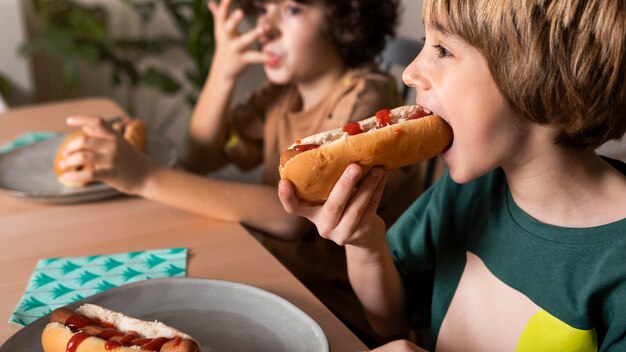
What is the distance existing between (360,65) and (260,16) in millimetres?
309

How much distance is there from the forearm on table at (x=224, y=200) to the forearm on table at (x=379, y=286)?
0.77 feet

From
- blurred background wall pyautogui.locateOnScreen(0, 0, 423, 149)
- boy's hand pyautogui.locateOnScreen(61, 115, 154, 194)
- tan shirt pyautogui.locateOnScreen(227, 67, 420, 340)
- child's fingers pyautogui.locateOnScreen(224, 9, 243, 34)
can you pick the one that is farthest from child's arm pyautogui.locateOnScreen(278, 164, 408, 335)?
blurred background wall pyautogui.locateOnScreen(0, 0, 423, 149)

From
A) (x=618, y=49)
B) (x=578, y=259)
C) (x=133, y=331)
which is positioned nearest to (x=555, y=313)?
(x=578, y=259)

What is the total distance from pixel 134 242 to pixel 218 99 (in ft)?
2.71

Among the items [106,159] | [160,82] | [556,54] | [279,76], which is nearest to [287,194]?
[556,54]

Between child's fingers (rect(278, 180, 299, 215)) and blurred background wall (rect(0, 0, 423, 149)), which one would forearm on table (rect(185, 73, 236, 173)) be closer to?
child's fingers (rect(278, 180, 299, 215))

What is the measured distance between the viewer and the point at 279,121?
6.66 ft

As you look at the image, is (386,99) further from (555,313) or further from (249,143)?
(555,313)

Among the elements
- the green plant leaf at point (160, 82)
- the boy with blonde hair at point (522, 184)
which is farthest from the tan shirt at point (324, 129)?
the green plant leaf at point (160, 82)

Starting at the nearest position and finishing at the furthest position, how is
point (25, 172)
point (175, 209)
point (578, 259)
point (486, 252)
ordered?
point (578, 259), point (486, 252), point (175, 209), point (25, 172)

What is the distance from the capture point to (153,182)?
1.48 m

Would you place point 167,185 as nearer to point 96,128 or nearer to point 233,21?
point 96,128

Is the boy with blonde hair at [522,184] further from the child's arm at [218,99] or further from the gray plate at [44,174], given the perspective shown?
the child's arm at [218,99]

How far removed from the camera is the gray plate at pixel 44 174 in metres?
1.48
